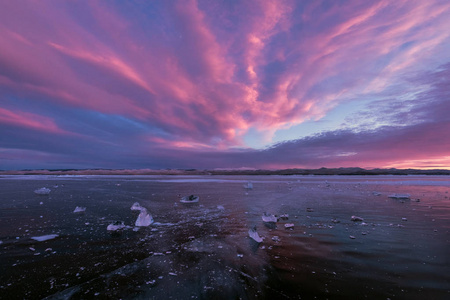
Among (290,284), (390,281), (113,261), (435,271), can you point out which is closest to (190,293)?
(290,284)

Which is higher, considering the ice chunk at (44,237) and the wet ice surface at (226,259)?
the wet ice surface at (226,259)

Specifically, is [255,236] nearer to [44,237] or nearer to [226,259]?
[226,259]

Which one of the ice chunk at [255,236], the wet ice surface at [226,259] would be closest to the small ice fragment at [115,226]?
the wet ice surface at [226,259]

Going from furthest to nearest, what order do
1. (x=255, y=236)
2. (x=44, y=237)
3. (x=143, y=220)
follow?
(x=143, y=220)
(x=44, y=237)
(x=255, y=236)

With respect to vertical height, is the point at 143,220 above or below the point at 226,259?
above

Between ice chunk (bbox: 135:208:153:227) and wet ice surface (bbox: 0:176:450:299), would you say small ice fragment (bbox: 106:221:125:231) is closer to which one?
wet ice surface (bbox: 0:176:450:299)

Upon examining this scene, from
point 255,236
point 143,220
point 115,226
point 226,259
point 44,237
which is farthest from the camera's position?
point 143,220

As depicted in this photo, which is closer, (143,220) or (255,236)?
(255,236)

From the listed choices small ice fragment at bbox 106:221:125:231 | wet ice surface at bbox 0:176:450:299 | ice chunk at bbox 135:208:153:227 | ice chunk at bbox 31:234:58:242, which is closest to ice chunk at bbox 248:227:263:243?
wet ice surface at bbox 0:176:450:299

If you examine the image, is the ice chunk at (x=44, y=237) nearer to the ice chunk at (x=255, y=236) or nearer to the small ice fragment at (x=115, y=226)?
the small ice fragment at (x=115, y=226)

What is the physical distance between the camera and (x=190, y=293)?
4.11 meters

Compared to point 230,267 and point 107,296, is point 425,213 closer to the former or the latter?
point 230,267

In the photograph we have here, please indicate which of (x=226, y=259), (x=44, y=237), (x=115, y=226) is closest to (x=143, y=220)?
(x=115, y=226)

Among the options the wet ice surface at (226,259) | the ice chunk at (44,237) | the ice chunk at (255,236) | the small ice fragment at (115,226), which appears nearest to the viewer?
the wet ice surface at (226,259)
